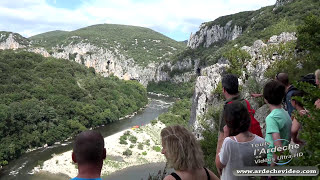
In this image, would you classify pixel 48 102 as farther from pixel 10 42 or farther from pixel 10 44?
pixel 10 42

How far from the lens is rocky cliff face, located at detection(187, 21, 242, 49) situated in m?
82.4

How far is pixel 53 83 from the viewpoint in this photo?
55.6m

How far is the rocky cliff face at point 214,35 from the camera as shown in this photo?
82.4m

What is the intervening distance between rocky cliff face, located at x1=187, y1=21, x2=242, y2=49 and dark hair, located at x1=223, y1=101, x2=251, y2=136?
80.0 metres

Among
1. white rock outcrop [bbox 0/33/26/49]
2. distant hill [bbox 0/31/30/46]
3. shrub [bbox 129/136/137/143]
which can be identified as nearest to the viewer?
shrub [bbox 129/136/137/143]

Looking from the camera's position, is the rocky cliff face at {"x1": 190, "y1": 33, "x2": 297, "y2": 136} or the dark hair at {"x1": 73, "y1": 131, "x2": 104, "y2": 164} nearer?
the dark hair at {"x1": 73, "y1": 131, "x2": 104, "y2": 164}

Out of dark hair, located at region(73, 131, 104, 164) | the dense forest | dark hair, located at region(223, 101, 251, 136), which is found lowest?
the dense forest

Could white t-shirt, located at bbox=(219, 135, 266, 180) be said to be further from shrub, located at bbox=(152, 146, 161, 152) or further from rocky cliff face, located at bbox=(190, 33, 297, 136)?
shrub, located at bbox=(152, 146, 161, 152)

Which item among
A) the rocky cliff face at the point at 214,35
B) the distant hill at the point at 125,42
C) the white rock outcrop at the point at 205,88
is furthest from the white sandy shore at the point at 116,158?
the distant hill at the point at 125,42

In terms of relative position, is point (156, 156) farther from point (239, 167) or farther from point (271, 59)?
point (239, 167)

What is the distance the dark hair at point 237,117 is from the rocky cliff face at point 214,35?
8004cm

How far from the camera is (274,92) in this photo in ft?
10.2

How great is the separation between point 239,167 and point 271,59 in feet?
56.5

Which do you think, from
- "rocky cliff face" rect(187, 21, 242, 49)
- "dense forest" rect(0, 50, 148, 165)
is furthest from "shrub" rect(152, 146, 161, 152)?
"rocky cliff face" rect(187, 21, 242, 49)
